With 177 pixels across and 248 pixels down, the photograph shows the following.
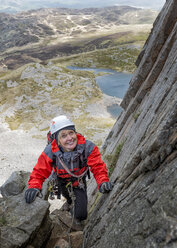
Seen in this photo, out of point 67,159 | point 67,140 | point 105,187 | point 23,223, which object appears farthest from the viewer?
point 67,140

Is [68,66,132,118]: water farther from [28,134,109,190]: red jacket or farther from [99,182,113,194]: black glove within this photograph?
[99,182,113,194]: black glove

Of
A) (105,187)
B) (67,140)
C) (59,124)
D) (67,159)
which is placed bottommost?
(105,187)

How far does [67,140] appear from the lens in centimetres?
780

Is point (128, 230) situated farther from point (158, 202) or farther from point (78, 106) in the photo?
point (78, 106)

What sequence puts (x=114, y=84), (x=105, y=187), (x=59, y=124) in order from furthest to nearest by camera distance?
(x=114, y=84), (x=59, y=124), (x=105, y=187)

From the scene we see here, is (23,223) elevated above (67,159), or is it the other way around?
(67,159)

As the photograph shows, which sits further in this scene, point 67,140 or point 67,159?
point 67,140

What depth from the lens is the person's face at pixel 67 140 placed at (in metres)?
7.77

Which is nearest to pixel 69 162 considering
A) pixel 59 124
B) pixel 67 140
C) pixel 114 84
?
pixel 67 140

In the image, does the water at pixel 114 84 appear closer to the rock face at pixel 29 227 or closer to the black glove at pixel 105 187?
the black glove at pixel 105 187

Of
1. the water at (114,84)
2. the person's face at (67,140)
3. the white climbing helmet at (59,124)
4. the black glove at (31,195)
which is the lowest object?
the water at (114,84)

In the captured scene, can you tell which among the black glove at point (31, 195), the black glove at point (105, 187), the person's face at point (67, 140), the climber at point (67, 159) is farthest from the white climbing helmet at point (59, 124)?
the black glove at point (105, 187)

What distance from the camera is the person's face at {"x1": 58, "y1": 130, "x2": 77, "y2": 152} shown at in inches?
306

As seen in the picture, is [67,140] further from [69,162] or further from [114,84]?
[114,84]
